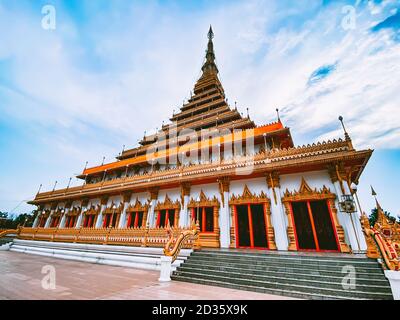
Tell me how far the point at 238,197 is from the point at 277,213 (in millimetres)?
2042

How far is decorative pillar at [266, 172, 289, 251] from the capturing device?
26.1 ft

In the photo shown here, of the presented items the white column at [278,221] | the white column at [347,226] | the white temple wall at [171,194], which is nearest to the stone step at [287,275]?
the white column at [347,226]

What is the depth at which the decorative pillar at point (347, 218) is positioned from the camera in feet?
22.1

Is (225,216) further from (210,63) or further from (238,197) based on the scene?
(210,63)

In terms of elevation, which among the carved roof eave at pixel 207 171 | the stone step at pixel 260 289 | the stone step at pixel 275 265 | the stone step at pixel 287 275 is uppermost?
the carved roof eave at pixel 207 171

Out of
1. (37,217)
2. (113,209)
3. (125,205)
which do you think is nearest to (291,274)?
(125,205)

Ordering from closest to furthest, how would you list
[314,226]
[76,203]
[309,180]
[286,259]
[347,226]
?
1. [286,259]
2. [347,226]
3. [314,226]
4. [309,180]
5. [76,203]

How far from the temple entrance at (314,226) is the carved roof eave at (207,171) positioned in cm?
179

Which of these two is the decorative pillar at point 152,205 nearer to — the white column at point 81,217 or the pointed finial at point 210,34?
the white column at point 81,217

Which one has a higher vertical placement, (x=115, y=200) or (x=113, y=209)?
(x=115, y=200)

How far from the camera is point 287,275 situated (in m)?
4.96

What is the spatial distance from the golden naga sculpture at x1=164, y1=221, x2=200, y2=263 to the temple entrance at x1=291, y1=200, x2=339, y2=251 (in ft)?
14.9

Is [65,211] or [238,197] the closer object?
[238,197]
